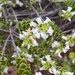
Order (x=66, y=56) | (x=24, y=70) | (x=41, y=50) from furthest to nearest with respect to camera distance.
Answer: (x=66, y=56)
(x=41, y=50)
(x=24, y=70)

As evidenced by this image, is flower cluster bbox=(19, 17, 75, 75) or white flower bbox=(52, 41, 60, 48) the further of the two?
white flower bbox=(52, 41, 60, 48)

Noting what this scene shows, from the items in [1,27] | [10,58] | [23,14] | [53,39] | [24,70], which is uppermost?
[23,14]

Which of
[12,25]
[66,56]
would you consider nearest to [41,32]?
[12,25]

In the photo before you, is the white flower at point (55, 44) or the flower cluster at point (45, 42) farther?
the white flower at point (55, 44)

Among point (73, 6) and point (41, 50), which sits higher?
point (73, 6)

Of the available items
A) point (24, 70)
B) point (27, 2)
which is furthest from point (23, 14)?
point (24, 70)

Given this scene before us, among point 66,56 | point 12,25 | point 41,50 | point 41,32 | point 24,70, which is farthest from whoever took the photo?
point 66,56

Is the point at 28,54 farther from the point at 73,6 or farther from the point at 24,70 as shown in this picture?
the point at 73,6

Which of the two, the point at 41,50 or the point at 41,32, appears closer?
the point at 41,32

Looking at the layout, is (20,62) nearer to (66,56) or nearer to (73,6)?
(73,6)
